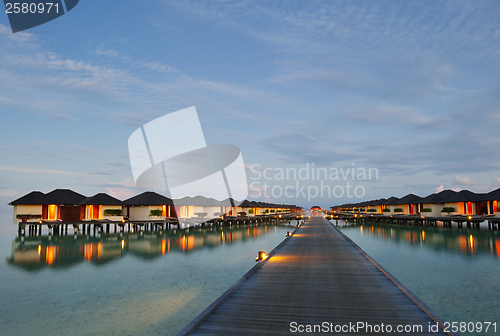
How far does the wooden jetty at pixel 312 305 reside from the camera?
629 centimetres

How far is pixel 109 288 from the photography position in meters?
12.7

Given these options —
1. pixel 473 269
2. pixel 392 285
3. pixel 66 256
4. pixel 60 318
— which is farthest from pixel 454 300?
pixel 66 256

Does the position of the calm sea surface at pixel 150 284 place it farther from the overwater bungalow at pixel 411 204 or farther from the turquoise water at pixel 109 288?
the overwater bungalow at pixel 411 204

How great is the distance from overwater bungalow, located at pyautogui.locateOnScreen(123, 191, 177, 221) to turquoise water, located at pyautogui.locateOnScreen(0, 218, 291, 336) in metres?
17.2

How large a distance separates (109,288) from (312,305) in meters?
9.34

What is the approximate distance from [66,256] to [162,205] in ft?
70.7

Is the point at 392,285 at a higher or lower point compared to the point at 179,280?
higher

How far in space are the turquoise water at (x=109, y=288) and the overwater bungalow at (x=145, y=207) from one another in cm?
1724

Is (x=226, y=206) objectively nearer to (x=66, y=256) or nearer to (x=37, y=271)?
(x=66, y=256)

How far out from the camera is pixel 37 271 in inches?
631

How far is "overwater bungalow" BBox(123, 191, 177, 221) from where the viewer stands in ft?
133

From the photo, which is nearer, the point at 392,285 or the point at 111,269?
the point at 392,285

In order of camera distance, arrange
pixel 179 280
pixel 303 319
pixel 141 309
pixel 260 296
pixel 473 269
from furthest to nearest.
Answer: pixel 473 269, pixel 179 280, pixel 141 309, pixel 260 296, pixel 303 319

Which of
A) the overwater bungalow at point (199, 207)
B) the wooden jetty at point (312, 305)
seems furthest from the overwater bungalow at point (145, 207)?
the wooden jetty at point (312, 305)
